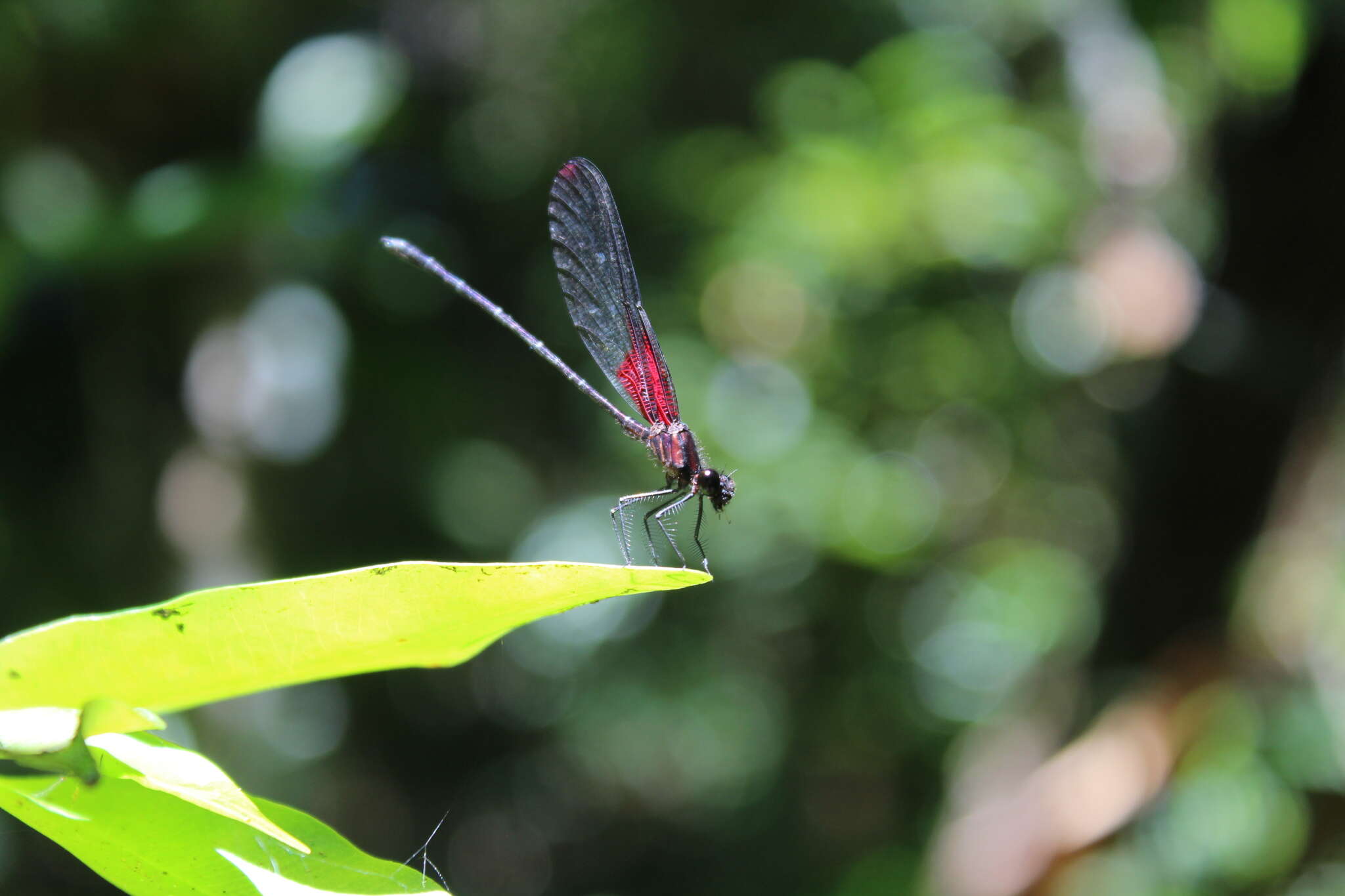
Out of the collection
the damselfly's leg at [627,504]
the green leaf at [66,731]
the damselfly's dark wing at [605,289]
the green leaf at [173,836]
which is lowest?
the green leaf at [173,836]

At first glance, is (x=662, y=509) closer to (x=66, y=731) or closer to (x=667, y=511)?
(x=667, y=511)

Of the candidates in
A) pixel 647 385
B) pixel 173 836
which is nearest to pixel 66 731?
pixel 173 836

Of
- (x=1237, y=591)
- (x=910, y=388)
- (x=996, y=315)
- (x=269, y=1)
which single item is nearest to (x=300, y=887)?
(x=910, y=388)

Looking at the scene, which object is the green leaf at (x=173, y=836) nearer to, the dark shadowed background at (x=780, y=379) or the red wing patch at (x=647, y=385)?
the red wing patch at (x=647, y=385)

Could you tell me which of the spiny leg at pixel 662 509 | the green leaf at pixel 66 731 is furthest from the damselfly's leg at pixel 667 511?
the green leaf at pixel 66 731

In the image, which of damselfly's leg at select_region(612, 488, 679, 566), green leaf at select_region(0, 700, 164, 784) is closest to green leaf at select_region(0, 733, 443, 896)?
green leaf at select_region(0, 700, 164, 784)

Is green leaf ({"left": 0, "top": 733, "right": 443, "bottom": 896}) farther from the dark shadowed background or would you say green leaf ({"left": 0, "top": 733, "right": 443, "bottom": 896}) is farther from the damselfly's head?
the dark shadowed background

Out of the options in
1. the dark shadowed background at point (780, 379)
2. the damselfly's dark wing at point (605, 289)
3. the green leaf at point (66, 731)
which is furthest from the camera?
the dark shadowed background at point (780, 379)
